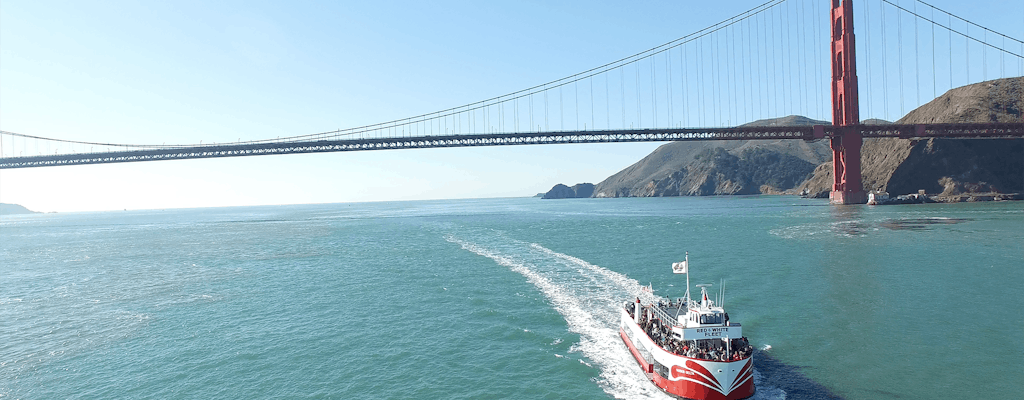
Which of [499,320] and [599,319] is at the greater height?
[499,320]

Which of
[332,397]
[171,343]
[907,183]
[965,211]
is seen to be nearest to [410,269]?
[171,343]

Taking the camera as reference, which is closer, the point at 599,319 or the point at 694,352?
the point at 694,352

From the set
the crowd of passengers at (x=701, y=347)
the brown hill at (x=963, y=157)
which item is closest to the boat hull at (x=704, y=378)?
the crowd of passengers at (x=701, y=347)

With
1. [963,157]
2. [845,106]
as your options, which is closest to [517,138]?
[845,106]

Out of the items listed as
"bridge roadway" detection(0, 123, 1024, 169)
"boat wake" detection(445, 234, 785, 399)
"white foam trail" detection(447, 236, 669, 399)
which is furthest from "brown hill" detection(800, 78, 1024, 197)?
"white foam trail" detection(447, 236, 669, 399)

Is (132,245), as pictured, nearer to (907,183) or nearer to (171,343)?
(171,343)

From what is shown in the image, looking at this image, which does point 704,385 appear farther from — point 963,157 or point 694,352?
point 963,157
